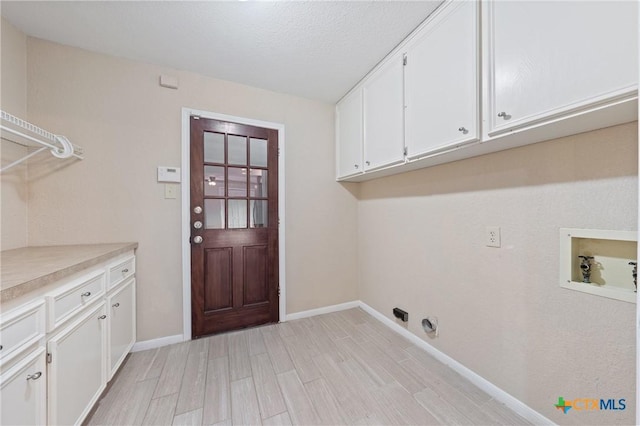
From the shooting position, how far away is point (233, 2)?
1384mm

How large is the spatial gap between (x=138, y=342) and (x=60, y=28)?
2389mm

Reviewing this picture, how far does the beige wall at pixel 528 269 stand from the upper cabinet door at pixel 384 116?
370 millimetres

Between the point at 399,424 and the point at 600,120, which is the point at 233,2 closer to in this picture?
the point at 600,120

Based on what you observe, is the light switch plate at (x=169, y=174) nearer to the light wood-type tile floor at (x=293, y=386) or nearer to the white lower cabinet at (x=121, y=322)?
the white lower cabinet at (x=121, y=322)

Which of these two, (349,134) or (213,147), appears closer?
(213,147)

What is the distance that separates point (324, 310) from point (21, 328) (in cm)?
222

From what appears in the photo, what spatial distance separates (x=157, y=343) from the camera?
195 cm

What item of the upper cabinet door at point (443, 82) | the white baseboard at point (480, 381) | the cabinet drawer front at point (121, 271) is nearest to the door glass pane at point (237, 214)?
the cabinet drawer front at point (121, 271)

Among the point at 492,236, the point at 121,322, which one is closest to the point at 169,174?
the point at 121,322

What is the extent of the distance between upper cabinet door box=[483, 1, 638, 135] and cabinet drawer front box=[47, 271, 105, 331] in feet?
7.21

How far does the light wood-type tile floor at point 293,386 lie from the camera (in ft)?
4.19

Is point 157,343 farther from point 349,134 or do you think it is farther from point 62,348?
point 349,134

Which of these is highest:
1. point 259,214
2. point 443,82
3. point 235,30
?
point 235,30

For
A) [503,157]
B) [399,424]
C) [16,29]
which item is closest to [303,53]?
[503,157]
